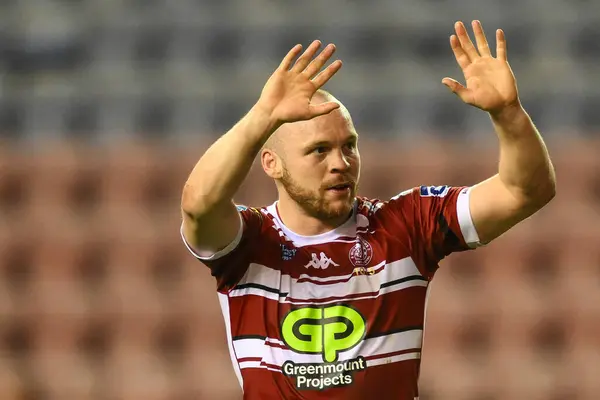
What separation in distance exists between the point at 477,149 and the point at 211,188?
21.0 ft

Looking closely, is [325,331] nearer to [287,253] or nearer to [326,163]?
[287,253]

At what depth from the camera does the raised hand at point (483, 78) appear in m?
3.49

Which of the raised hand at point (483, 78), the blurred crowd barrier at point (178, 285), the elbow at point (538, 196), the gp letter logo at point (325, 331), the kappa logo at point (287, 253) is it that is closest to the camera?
the raised hand at point (483, 78)

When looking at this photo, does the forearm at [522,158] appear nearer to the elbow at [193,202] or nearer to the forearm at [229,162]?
the forearm at [229,162]

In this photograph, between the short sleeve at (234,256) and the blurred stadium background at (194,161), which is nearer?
the short sleeve at (234,256)

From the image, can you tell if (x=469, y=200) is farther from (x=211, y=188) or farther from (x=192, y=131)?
(x=192, y=131)

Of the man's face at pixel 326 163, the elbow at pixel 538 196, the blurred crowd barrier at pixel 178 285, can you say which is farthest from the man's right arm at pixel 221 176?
the blurred crowd barrier at pixel 178 285

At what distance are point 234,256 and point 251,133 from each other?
46 cm

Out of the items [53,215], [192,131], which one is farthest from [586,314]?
[53,215]

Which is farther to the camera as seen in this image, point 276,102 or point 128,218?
point 128,218

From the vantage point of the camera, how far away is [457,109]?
987 centimetres

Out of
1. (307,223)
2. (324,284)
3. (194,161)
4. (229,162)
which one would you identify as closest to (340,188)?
(307,223)

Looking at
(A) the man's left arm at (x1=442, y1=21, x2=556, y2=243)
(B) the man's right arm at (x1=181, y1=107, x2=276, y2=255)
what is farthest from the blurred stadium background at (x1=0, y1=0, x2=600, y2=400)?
(B) the man's right arm at (x1=181, y1=107, x2=276, y2=255)

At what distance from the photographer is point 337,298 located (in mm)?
3721
